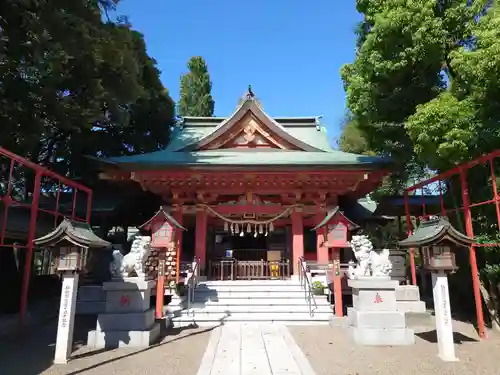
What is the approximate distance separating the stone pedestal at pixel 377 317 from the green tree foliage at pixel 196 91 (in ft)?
101

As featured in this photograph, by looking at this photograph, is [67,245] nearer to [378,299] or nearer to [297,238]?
[378,299]

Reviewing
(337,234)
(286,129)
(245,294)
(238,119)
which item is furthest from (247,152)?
(337,234)

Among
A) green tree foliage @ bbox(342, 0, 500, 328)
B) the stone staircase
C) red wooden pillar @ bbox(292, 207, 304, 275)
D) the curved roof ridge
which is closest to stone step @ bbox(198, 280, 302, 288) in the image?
the stone staircase

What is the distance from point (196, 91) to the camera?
37.2 meters

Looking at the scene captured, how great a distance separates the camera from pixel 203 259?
13.6 m

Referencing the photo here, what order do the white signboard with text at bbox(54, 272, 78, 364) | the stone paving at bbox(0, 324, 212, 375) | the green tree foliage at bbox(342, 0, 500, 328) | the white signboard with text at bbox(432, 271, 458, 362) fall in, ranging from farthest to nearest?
the green tree foliage at bbox(342, 0, 500, 328), the white signboard with text at bbox(432, 271, 458, 362), the white signboard with text at bbox(54, 272, 78, 364), the stone paving at bbox(0, 324, 212, 375)

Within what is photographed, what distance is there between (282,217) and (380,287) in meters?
7.33

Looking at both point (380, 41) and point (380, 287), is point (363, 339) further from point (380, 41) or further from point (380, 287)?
point (380, 41)

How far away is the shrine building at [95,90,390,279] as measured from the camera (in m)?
12.6

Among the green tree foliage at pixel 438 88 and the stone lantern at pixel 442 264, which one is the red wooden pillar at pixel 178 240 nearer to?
the green tree foliage at pixel 438 88

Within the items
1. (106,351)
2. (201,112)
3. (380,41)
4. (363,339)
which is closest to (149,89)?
(380,41)

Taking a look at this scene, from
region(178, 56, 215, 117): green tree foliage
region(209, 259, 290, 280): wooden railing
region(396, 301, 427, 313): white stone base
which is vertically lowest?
region(396, 301, 427, 313): white stone base

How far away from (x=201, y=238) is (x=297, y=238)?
3687mm

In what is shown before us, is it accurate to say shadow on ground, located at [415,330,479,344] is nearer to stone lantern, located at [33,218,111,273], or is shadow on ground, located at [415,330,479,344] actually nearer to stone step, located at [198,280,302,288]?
stone step, located at [198,280,302,288]
